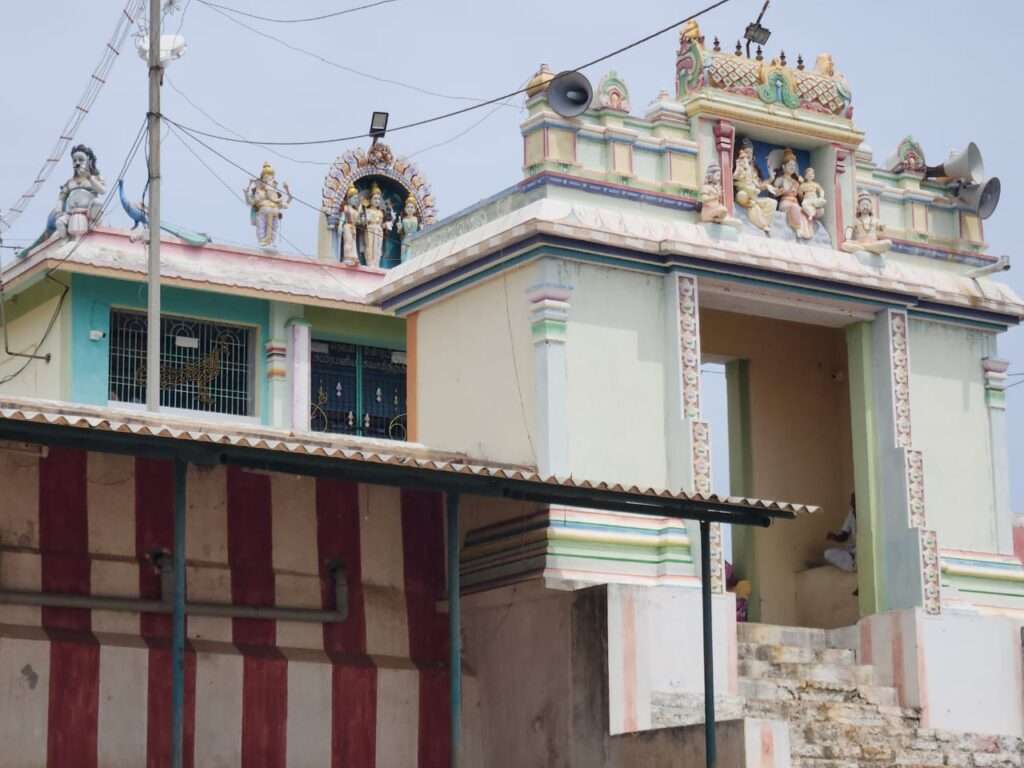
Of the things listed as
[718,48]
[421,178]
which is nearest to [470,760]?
[718,48]

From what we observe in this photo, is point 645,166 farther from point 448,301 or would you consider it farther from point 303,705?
point 303,705

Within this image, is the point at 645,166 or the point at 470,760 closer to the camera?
the point at 470,760

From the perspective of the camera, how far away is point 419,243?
822 inches

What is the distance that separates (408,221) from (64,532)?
13.7 metres

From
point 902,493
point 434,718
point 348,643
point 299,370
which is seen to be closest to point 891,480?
point 902,493

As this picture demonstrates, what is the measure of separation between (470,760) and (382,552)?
5.78 feet

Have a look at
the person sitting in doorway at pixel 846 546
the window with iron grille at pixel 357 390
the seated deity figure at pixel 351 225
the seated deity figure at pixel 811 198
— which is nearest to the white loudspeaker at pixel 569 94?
the seated deity figure at pixel 811 198

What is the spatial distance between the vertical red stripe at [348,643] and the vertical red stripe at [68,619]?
195cm

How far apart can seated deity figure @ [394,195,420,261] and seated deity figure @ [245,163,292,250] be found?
1.68 meters

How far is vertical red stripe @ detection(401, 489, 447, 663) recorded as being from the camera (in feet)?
57.7

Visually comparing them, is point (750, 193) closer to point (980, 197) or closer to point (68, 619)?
point (980, 197)

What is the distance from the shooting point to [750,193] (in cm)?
2008

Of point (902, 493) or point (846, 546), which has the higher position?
point (902, 493)

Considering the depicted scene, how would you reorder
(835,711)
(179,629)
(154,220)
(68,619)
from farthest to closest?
(154,220) < (835,711) < (68,619) < (179,629)
